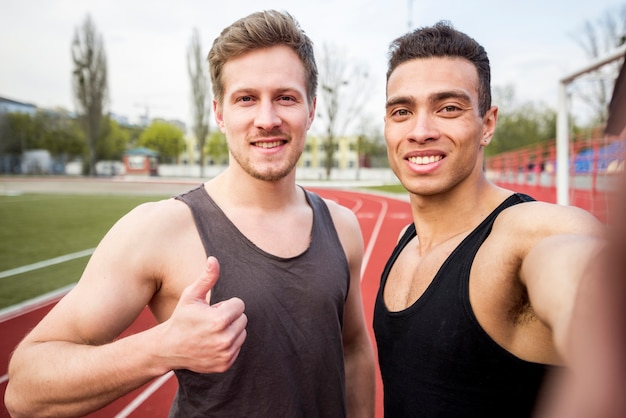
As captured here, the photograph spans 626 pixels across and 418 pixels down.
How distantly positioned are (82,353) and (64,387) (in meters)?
0.10

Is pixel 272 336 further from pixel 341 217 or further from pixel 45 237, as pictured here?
pixel 45 237

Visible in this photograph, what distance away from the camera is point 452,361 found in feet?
4.51

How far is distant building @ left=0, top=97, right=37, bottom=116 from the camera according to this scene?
56.6m

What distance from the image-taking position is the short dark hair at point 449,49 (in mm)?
1773

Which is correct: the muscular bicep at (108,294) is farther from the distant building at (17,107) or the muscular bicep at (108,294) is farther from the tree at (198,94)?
the distant building at (17,107)

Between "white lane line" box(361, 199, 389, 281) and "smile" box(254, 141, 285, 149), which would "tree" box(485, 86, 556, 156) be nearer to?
"white lane line" box(361, 199, 389, 281)

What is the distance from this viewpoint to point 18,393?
139cm

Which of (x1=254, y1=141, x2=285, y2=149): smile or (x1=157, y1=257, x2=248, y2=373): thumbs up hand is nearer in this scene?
(x1=157, y1=257, x2=248, y2=373): thumbs up hand

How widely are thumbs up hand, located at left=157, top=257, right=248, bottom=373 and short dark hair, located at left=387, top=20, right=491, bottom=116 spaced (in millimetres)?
1244

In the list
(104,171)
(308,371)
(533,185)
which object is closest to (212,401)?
(308,371)

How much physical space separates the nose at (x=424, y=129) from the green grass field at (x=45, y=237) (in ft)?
23.8

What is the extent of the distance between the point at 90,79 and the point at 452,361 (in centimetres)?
4925

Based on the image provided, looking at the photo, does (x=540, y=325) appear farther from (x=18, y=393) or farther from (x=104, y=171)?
(x=104, y=171)

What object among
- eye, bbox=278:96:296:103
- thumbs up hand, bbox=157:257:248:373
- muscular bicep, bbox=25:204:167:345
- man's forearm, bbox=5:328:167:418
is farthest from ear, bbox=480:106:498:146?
man's forearm, bbox=5:328:167:418
